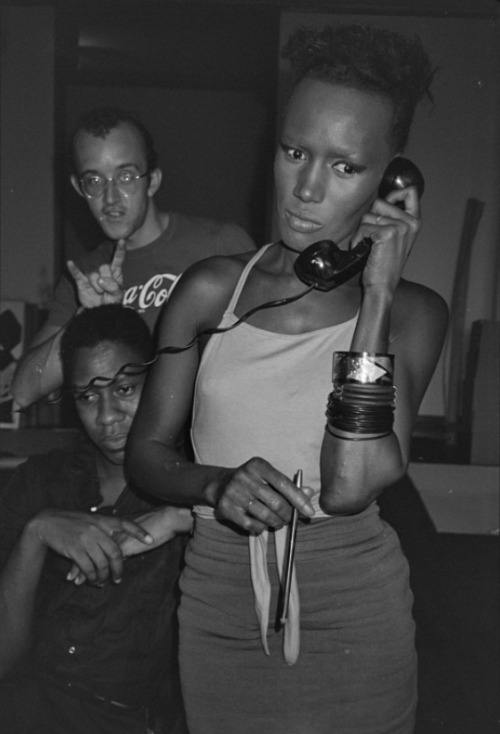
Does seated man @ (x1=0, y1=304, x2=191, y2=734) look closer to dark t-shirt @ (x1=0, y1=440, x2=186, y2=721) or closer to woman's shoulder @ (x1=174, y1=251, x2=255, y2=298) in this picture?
dark t-shirt @ (x1=0, y1=440, x2=186, y2=721)

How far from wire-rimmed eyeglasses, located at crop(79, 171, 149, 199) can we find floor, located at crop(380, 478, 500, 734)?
52cm

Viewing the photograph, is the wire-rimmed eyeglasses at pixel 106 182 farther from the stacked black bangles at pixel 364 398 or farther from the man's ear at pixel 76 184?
the stacked black bangles at pixel 364 398

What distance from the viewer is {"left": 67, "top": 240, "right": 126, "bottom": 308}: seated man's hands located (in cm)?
93

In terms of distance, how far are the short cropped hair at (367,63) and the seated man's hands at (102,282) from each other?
0.35 m

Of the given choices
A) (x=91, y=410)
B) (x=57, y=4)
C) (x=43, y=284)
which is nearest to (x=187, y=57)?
(x=57, y=4)

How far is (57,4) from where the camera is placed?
1023 millimetres

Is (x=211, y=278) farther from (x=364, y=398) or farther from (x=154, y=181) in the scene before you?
(x=154, y=181)

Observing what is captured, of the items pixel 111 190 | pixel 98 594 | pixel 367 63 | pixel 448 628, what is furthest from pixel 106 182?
pixel 448 628

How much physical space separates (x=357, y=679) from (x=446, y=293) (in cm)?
49

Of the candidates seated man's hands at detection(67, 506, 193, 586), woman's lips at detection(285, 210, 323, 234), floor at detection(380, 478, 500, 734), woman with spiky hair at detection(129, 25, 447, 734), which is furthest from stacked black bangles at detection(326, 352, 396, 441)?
floor at detection(380, 478, 500, 734)

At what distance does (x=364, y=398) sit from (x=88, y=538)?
45 cm

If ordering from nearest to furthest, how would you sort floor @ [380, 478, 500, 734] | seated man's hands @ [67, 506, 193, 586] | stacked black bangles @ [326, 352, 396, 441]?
stacked black bangles @ [326, 352, 396, 441], seated man's hands @ [67, 506, 193, 586], floor @ [380, 478, 500, 734]

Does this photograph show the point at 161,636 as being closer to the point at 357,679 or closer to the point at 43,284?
the point at 357,679

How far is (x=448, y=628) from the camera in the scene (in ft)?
4.34
